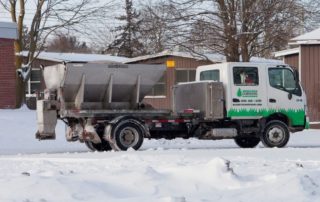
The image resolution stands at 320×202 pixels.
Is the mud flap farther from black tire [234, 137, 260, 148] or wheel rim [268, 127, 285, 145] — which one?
wheel rim [268, 127, 285, 145]

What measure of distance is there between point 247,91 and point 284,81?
123cm

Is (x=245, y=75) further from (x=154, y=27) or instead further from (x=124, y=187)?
(x=154, y=27)

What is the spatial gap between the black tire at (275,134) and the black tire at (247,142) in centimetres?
86

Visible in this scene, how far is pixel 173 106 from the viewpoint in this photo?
67.8 ft

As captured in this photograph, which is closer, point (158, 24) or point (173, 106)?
point (173, 106)

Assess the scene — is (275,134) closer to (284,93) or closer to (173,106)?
(284,93)

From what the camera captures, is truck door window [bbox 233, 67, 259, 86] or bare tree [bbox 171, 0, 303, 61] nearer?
truck door window [bbox 233, 67, 259, 86]

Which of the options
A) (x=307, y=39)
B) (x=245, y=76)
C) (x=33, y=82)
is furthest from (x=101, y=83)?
(x=33, y=82)

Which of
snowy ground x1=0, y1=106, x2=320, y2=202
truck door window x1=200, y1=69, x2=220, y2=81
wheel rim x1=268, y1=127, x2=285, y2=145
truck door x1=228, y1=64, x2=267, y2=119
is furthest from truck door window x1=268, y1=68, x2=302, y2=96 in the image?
snowy ground x1=0, y1=106, x2=320, y2=202

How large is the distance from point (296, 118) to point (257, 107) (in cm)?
132

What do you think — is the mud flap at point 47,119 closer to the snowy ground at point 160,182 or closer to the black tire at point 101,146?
the black tire at point 101,146

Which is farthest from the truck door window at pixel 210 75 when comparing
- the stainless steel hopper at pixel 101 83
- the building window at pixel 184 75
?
the building window at pixel 184 75

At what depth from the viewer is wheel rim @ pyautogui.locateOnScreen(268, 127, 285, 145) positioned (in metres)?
20.1

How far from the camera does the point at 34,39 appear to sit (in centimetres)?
3588
